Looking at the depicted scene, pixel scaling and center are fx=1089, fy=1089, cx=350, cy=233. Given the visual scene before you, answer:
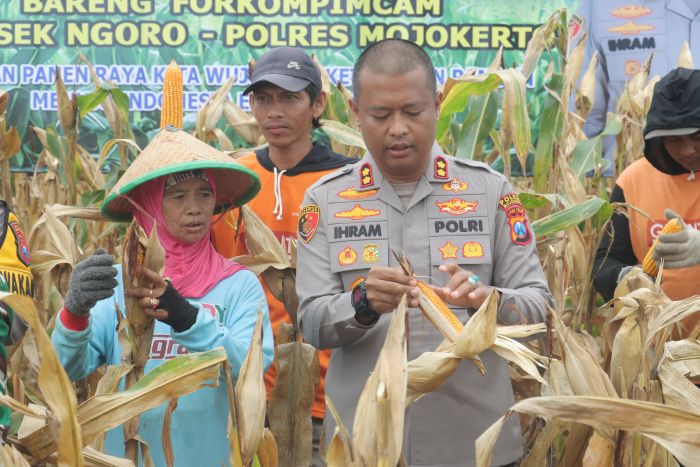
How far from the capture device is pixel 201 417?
259 centimetres

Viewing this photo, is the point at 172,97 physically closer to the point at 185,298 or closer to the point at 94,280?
the point at 185,298

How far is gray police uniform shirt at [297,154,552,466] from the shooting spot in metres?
2.41

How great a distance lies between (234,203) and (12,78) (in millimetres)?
2847

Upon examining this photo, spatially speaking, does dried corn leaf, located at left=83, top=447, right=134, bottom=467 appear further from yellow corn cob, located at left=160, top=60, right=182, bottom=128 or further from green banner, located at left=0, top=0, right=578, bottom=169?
green banner, located at left=0, top=0, right=578, bottom=169

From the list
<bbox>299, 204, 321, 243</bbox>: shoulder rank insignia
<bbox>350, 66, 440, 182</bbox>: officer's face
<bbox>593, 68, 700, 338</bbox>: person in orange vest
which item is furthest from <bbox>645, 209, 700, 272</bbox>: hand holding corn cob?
<bbox>299, 204, 321, 243</bbox>: shoulder rank insignia

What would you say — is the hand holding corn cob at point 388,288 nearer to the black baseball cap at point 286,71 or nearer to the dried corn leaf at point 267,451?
the dried corn leaf at point 267,451

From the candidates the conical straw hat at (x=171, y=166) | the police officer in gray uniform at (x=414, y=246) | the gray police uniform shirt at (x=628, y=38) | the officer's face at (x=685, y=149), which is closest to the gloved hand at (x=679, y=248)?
the officer's face at (x=685, y=149)

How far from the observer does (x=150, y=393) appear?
2.04 m

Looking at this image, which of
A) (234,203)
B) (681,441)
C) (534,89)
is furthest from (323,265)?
(534,89)

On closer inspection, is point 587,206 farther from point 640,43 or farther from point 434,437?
point 640,43

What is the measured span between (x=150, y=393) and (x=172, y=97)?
99 centimetres

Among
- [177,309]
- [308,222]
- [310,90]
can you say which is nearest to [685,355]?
[308,222]

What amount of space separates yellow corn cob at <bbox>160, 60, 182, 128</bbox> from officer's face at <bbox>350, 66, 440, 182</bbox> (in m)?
0.53

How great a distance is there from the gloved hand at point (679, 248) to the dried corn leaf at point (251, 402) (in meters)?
1.39
